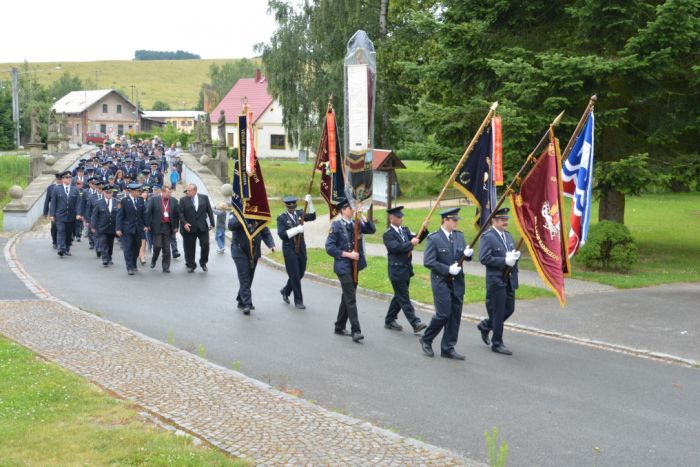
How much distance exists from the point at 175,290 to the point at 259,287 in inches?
63.8

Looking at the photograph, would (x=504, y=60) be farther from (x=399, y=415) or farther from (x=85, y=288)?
(x=399, y=415)

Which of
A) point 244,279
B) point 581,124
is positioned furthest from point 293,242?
point 581,124

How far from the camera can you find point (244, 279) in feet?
43.5

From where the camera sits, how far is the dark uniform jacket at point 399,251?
435 inches

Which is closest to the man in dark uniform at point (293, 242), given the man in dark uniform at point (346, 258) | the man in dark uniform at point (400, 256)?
the man in dark uniform at point (346, 258)

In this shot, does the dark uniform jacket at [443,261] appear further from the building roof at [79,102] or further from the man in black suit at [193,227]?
the building roof at [79,102]

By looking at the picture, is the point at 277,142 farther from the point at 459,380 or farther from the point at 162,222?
the point at 459,380

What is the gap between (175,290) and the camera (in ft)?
49.6

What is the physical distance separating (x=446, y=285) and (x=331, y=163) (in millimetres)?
2900

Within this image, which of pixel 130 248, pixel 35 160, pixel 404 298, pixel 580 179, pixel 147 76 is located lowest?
pixel 130 248

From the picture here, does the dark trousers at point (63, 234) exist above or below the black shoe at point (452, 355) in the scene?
above

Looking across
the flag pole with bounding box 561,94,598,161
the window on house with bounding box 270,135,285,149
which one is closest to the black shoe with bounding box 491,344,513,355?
the flag pole with bounding box 561,94,598,161

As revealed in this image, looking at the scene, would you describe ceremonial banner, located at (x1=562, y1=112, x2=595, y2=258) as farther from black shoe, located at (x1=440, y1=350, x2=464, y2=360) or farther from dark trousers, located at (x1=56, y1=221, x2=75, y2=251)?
dark trousers, located at (x1=56, y1=221, x2=75, y2=251)

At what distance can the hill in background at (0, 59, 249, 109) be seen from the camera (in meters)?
163
